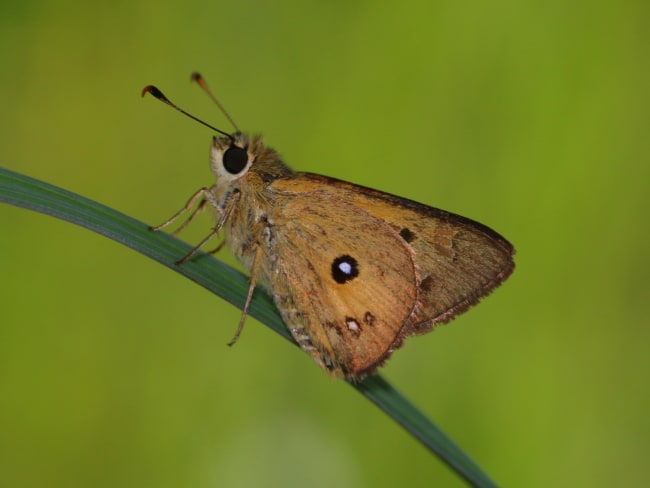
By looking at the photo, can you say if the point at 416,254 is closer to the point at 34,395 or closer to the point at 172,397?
the point at 172,397

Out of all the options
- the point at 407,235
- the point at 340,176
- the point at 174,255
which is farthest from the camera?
the point at 340,176

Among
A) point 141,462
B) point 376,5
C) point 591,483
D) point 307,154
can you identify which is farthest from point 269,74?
point 591,483

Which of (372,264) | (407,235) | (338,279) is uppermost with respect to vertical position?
(407,235)

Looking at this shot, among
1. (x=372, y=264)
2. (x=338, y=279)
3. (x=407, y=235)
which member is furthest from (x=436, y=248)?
(x=338, y=279)

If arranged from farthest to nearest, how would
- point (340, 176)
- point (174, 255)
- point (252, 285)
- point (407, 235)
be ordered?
point (340, 176) < point (407, 235) < point (252, 285) < point (174, 255)

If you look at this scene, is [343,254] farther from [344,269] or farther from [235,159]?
[235,159]

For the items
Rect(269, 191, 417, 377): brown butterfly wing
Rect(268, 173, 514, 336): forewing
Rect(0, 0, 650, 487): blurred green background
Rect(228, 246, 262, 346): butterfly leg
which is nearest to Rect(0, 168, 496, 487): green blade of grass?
Rect(228, 246, 262, 346): butterfly leg

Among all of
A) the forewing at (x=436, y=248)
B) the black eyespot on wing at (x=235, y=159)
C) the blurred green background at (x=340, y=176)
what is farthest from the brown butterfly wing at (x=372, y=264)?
the blurred green background at (x=340, y=176)
